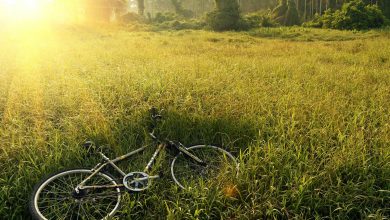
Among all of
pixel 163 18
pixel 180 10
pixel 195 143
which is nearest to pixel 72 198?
pixel 195 143

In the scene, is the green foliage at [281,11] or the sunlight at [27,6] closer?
the green foliage at [281,11]

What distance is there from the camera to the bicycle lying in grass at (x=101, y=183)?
388 cm

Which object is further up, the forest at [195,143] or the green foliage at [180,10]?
the green foliage at [180,10]

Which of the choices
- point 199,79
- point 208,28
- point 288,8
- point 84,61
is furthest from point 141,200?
point 288,8

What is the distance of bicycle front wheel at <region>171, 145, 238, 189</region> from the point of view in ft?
13.5

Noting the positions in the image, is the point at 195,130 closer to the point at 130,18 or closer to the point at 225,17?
the point at 225,17

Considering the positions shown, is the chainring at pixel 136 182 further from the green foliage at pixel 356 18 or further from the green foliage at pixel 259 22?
the green foliage at pixel 259 22

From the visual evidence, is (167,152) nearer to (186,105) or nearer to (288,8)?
(186,105)

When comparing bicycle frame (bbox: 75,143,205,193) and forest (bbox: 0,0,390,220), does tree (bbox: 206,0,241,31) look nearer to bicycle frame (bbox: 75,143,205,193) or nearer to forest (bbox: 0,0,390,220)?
forest (bbox: 0,0,390,220)

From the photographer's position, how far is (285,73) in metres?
9.08

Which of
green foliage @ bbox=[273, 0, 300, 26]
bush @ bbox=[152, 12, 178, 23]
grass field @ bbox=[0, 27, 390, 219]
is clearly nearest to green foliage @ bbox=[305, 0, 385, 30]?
green foliage @ bbox=[273, 0, 300, 26]

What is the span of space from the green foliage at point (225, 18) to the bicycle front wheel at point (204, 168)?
27736 millimetres

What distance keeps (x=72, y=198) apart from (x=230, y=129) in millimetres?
2509

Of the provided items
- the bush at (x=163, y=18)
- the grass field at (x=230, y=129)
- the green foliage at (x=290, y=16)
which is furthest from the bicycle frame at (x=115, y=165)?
the bush at (x=163, y=18)
